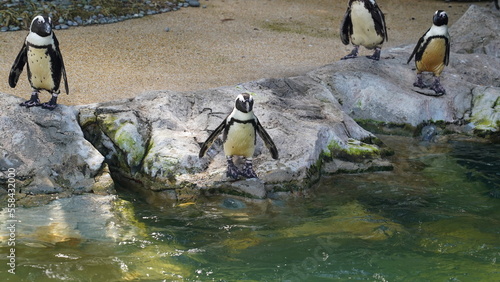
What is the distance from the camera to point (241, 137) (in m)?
5.26

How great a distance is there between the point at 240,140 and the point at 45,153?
1.52 meters

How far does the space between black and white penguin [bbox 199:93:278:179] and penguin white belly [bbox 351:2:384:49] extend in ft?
9.23

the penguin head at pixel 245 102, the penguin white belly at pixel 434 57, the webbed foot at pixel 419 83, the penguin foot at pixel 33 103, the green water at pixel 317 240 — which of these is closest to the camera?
the green water at pixel 317 240

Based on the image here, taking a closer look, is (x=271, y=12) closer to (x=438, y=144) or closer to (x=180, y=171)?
(x=438, y=144)

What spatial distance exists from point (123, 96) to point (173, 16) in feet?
12.6

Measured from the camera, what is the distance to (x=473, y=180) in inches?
236

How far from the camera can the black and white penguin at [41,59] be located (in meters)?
5.34

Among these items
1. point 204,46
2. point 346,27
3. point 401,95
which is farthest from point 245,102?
point 204,46

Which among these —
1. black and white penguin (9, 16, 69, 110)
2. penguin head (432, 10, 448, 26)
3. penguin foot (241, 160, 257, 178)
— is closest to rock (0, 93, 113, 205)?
black and white penguin (9, 16, 69, 110)

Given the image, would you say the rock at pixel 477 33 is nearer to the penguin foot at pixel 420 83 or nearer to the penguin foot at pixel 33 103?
the penguin foot at pixel 420 83

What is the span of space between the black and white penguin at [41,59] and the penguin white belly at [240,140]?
1490 mm

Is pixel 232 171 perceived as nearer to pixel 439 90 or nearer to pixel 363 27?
pixel 439 90

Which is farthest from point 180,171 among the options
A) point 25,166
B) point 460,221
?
point 460,221

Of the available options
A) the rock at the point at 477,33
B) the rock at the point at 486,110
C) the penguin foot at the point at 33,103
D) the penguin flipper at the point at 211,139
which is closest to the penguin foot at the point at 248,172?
the penguin flipper at the point at 211,139
